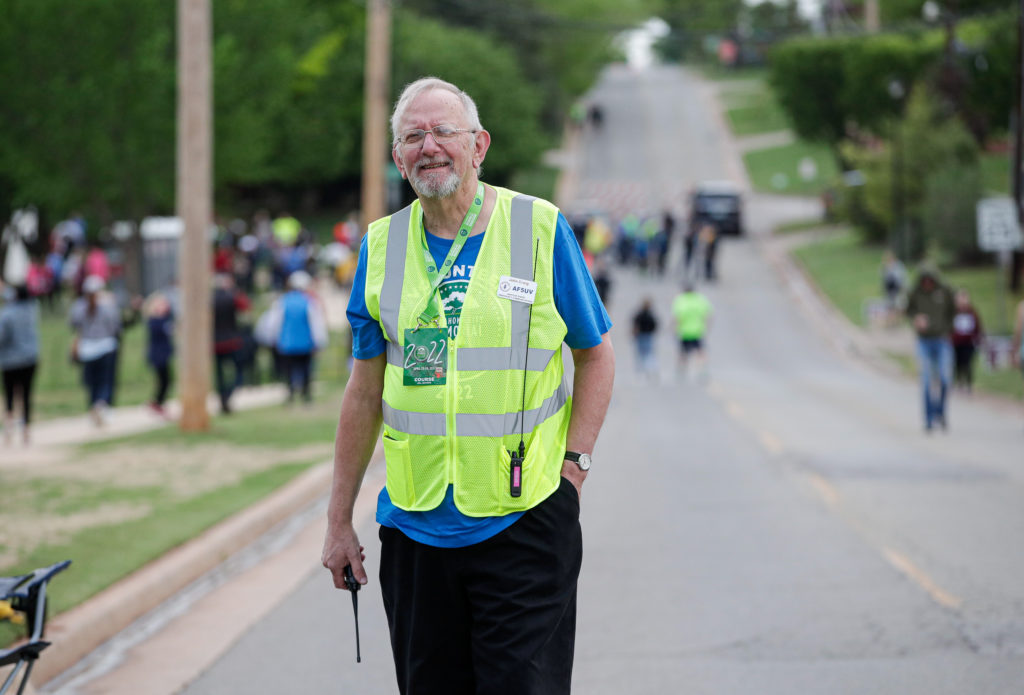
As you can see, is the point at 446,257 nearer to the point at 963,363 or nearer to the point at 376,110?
the point at 376,110

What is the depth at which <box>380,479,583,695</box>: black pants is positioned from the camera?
3.70 m

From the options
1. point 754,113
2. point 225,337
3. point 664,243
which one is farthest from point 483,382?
point 754,113

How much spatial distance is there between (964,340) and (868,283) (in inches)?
783

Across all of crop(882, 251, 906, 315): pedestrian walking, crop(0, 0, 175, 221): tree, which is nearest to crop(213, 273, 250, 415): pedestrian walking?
crop(0, 0, 175, 221): tree

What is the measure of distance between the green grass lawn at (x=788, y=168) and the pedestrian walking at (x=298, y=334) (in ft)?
173

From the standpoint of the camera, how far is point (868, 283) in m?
43.9

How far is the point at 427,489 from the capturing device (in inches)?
147

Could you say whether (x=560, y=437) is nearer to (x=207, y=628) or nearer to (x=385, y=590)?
(x=385, y=590)

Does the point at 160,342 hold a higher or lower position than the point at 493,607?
lower

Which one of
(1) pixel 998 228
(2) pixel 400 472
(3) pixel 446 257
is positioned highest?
(3) pixel 446 257

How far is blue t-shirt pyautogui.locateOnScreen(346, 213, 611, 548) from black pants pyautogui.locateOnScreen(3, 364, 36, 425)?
40.6 feet

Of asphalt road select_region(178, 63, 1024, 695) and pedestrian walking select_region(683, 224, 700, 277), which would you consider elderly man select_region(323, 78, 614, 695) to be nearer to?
asphalt road select_region(178, 63, 1024, 695)

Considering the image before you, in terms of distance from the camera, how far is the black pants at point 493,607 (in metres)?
3.70

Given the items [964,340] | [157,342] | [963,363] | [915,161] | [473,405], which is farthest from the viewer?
[915,161]
